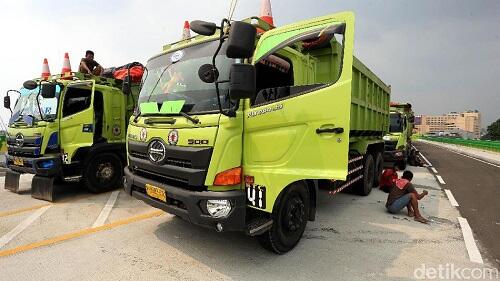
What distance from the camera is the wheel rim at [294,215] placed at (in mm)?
3553

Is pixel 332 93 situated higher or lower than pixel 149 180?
higher

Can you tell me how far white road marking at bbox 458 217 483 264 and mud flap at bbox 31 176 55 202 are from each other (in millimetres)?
6822

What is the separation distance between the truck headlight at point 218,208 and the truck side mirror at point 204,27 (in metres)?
1.66

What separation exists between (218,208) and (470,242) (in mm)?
3527

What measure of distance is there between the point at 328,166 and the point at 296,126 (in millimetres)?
566

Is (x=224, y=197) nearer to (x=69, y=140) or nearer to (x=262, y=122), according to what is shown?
(x=262, y=122)

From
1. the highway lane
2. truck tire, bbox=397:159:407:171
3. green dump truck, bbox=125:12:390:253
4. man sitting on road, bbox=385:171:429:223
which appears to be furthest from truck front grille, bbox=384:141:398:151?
green dump truck, bbox=125:12:390:253

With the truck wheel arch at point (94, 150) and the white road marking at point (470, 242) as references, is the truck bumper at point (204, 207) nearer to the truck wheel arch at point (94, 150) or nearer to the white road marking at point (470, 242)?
the white road marking at point (470, 242)

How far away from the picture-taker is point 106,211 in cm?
521

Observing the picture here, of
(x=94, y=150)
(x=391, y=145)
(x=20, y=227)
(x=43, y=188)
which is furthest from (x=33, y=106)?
(x=391, y=145)

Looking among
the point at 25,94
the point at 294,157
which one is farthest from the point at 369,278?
the point at 25,94

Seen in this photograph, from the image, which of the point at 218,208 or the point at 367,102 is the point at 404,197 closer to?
the point at 367,102

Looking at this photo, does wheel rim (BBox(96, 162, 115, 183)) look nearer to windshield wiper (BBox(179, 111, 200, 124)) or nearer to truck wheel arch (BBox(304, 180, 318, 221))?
windshield wiper (BBox(179, 111, 200, 124))

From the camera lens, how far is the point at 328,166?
3.29m
